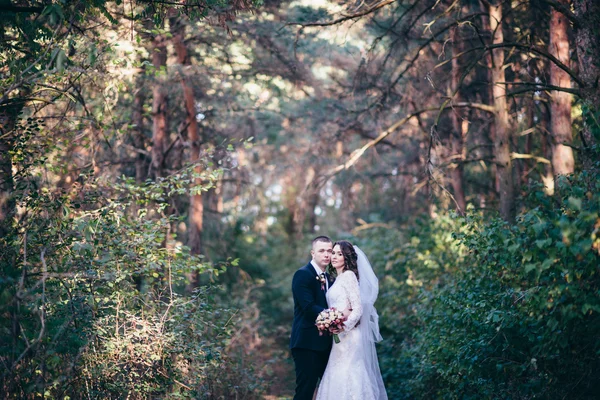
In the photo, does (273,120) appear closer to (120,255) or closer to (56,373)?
(120,255)

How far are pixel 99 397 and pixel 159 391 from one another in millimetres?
816

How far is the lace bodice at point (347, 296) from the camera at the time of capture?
267 inches

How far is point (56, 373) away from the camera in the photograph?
5.94m

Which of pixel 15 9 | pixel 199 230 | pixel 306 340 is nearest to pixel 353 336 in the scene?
pixel 306 340

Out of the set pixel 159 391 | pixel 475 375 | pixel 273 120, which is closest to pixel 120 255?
pixel 159 391

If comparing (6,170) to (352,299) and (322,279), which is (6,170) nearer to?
(322,279)

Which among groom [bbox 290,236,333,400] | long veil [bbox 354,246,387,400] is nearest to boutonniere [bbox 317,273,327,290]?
groom [bbox 290,236,333,400]

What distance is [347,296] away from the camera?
22.8 ft

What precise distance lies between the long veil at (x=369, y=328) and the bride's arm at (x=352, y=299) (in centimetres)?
18

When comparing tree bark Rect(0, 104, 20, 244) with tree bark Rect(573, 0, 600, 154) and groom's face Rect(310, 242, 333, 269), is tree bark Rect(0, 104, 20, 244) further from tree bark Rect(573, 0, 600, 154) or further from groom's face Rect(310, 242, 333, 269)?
tree bark Rect(573, 0, 600, 154)

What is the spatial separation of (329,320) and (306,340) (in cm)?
52

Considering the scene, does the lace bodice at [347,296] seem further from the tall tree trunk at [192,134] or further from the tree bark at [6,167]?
the tall tree trunk at [192,134]

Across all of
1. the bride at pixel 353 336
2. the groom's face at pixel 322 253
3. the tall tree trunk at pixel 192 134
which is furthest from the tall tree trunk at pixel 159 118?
the bride at pixel 353 336

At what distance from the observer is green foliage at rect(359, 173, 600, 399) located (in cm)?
458
